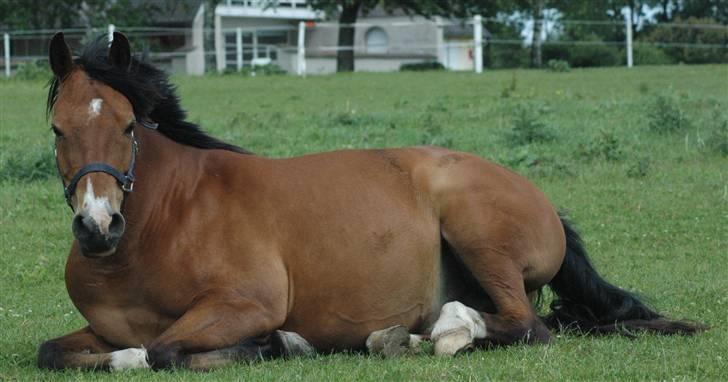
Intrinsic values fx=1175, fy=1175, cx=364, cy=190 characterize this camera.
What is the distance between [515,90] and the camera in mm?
24812

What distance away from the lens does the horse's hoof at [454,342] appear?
640 cm

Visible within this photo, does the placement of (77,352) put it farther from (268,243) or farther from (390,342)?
(390,342)

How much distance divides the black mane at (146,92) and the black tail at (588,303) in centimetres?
221

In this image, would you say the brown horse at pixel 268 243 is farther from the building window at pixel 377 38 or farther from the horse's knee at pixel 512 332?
the building window at pixel 377 38

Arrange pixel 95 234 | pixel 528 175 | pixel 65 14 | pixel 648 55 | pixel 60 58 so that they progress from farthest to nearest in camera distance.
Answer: pixel 65 14
pixel 648 55
pixel 528 175
pixel 60 58
pixel 95 234

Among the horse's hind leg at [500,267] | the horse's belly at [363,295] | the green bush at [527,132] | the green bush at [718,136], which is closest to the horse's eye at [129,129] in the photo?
the horse's belly at [363,295]

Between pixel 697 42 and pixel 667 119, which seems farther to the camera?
pixel 697 42

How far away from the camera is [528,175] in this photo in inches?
556

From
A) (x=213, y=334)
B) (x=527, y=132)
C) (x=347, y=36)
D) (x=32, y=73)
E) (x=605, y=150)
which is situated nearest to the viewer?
(x=213, y=334)

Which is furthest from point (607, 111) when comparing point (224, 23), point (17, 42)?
point (224, 23)

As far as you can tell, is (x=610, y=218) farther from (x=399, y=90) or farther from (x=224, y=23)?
(x=224, y=23)

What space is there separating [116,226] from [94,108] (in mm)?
705

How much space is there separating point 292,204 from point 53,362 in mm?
1599

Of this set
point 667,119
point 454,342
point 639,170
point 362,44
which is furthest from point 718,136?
point 362,44
